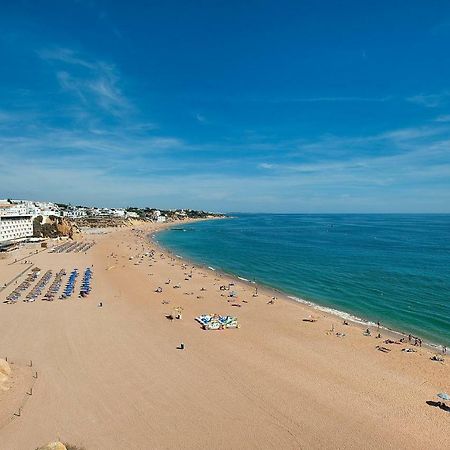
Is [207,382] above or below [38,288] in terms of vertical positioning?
below

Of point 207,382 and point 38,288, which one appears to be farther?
point 38,288

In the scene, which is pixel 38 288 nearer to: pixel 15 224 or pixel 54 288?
pixel 54 288

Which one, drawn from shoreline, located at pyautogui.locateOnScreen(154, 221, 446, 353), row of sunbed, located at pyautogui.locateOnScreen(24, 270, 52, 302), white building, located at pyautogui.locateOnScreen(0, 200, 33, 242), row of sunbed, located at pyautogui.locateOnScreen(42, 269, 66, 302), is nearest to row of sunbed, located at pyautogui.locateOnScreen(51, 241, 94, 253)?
white building, located at pyautogui.locateOnScreen(0, 200, 33, 242)

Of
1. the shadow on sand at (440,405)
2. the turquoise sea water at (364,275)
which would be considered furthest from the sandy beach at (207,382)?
the turquoise sea water at (364,275)

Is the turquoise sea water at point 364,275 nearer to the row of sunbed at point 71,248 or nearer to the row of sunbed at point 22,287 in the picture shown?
the row of sunbed at point 71,248

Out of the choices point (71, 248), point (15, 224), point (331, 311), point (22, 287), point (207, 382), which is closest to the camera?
point (207, 382)

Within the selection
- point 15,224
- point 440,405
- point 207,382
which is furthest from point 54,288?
point 15,224

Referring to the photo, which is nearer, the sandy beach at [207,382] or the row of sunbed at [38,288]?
the sandy beach at [207,382]

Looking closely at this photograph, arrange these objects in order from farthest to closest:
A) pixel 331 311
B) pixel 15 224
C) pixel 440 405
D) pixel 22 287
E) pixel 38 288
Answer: pixel 15 224, pixel 22 287, pixel 38 288, pixel 331 311, pixel 440 405
